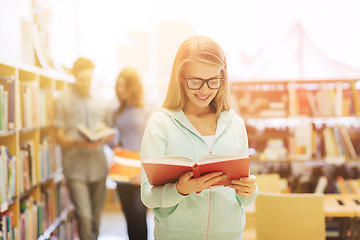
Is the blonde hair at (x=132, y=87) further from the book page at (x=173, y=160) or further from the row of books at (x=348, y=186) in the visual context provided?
the row of books at (x=348, y=186)

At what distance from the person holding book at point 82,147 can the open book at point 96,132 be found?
54 millimetres

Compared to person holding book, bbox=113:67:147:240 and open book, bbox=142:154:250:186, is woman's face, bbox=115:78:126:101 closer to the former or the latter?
person holding book, bbox=113:67:147:240

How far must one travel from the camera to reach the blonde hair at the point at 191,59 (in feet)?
4.51

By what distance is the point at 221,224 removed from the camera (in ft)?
4.59

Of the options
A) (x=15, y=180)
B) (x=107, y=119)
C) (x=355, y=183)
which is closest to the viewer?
(x=15, y=180)

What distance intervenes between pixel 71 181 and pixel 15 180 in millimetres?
614

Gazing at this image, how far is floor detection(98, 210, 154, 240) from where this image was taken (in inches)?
160

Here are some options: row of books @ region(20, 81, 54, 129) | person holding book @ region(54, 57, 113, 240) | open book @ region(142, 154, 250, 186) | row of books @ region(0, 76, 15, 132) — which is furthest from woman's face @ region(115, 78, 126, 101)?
open book @ region(142, 154, 250, 186)

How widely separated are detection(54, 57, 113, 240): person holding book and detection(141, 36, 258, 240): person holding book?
62.6 inches

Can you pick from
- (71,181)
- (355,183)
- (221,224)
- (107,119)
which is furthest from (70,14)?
(221,224)

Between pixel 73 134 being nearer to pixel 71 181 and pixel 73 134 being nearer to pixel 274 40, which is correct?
pixel 71 181

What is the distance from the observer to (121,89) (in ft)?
9.89

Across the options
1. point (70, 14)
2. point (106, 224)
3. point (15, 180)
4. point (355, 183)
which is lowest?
point (106, 224)

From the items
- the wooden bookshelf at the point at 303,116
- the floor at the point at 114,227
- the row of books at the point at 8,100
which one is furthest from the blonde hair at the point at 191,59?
the floor at the point at 114,227
